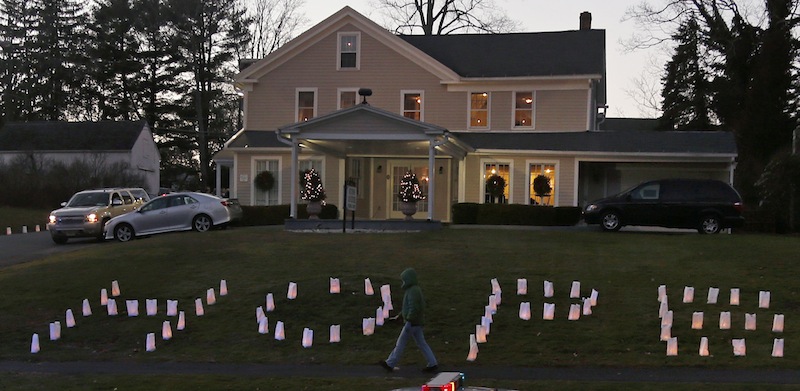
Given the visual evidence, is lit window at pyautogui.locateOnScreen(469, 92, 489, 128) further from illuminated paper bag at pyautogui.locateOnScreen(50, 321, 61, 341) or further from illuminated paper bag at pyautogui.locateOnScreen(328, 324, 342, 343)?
illuminated paper bag at pyautogui.locateOnScreen(50, 321, 61, 341)

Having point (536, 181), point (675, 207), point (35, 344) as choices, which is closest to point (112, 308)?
point (35, 344)

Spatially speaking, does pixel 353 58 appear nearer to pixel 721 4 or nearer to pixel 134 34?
pixel 721 4

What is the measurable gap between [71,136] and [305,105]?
82.5ft

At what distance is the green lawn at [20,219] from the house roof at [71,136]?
12.9 meters

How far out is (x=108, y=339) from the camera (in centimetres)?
1310

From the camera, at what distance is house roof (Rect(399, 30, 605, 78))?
97.3 feet

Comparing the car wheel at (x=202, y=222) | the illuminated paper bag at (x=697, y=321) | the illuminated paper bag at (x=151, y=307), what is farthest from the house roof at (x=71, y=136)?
the illuminated paper bag at (x=697, y=321)

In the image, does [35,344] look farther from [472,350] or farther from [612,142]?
[612,142]

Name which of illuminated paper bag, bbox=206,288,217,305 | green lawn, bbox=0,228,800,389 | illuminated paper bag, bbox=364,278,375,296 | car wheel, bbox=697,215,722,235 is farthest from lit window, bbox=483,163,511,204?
illuminated paper bag, bbox=206,288,217,305

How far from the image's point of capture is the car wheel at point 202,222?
25.3 meters

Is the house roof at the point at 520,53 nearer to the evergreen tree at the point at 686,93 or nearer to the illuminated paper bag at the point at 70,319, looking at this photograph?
the evergreen tree at the point at 686,93

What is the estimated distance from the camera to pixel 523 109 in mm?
29797

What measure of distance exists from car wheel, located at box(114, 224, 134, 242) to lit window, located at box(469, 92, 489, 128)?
12.1 meters

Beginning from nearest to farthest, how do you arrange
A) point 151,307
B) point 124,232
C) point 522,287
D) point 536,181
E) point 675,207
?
point 151,307 → point 522,287 → point 675,207 → point 124,232 → point 536,181
